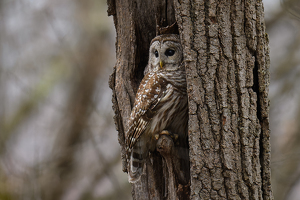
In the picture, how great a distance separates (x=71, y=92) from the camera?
6023 mm

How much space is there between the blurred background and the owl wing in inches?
105

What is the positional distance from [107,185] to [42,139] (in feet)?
4.87

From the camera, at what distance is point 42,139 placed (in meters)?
5.97

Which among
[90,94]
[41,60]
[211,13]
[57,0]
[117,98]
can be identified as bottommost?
[117,98]

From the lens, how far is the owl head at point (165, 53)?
2.85 metres

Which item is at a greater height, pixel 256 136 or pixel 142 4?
pixel 142 4

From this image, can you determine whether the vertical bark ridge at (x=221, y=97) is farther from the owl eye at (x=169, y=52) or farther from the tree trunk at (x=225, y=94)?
the owl eye at (x=169, y=52)

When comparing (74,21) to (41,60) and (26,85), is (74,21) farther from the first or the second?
(26,85)

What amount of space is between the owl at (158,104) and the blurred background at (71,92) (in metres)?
2.58

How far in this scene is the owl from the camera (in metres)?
2.77

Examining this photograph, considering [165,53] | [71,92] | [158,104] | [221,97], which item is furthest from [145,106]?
[71,92]

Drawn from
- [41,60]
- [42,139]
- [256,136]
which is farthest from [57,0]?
[256,136]

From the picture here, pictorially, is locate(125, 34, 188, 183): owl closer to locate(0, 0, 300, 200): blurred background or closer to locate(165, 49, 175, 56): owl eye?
locate(165, 49, 175, 56): owl eye

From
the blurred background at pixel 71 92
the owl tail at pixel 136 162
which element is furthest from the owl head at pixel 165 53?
the blurred background at pixel 71 92
